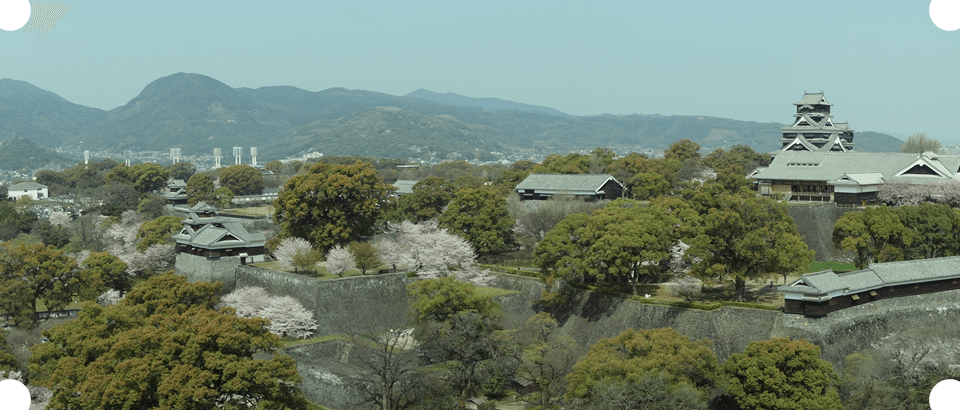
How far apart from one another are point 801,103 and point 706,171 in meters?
6.12

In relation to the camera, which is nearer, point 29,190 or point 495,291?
point 495,291

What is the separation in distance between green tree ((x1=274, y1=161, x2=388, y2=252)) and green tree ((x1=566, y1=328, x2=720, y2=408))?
14426mm

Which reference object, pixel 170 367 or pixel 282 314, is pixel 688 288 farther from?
pixel 170 367

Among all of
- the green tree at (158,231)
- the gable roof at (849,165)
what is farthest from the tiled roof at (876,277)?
the green tree at (158,231)

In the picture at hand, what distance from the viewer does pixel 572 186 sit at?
3853 centimetres

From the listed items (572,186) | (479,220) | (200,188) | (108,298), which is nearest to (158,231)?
(108,298)

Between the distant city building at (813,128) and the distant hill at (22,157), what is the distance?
11736 cm

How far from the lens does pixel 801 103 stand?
43438 millimetres

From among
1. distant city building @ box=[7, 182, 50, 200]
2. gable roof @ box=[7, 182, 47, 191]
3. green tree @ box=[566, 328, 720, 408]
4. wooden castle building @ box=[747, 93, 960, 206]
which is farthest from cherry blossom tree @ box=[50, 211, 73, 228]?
green tree @ box=[566, 328, 720, 408]

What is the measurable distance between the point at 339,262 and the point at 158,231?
11.9 m

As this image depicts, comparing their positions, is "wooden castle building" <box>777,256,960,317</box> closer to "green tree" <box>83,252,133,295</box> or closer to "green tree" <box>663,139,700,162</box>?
"green tree" <box>83,252,133,295</box>

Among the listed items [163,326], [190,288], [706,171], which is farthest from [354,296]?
[706,171]

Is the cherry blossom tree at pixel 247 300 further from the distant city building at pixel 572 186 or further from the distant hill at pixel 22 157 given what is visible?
the distant hill at pixel 22 157

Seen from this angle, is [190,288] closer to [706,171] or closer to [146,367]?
[146,367]
